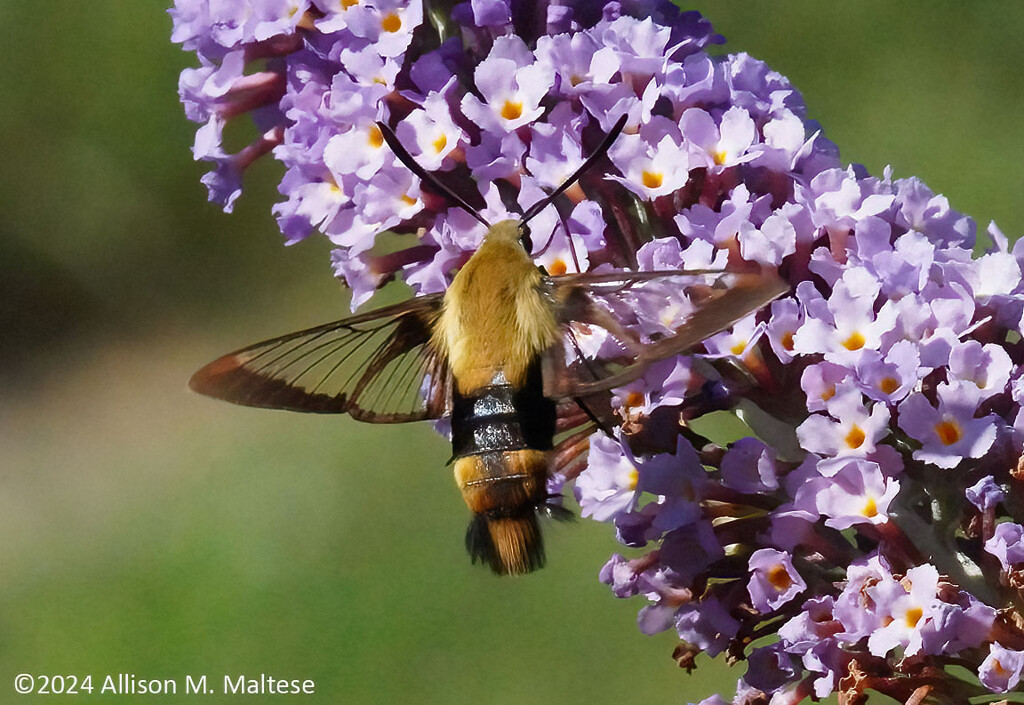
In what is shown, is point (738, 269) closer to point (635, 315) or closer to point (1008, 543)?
point (635, 315)

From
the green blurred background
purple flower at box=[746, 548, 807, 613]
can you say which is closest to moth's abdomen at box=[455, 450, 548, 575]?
purple flower at box=[746, 548, 807, 613]

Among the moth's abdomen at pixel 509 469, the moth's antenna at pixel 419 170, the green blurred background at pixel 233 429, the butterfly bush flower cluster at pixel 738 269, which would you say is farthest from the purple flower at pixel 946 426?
the green blurred background at pixel 233 429

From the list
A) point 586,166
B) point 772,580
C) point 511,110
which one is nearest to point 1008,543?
point 772,580

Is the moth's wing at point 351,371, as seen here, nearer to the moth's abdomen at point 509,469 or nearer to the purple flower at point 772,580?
the moth's abdomen at point 509,469

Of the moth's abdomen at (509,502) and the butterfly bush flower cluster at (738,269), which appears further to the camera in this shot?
the moth's abdomen at (509,502)

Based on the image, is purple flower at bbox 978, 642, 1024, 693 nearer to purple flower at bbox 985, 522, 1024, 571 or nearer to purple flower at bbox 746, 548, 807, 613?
purple flower at bbox 985, 522, 1024, 571

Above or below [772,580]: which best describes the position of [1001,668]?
below

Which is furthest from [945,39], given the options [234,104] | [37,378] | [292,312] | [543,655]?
[37,378]
